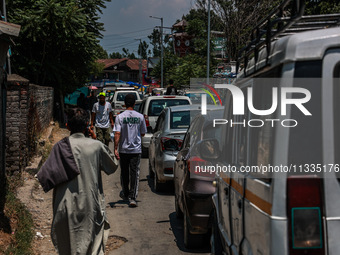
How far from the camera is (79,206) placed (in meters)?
4.86

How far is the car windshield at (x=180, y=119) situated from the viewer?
10.3 metres

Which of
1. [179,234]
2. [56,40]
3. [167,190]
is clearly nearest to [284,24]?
[179,234]

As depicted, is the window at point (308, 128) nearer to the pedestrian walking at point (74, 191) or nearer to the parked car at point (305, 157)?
the parked car at point (305, 157)

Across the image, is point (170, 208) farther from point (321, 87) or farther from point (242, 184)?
point (321, 87)

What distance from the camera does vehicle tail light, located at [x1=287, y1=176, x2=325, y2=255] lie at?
2584 millimetres

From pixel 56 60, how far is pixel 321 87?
22.9m

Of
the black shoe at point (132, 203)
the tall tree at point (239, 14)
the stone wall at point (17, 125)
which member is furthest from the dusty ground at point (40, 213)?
A: the tall tree at point (239, 14)

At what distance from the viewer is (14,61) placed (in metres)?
22.8

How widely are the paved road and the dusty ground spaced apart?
0.30m

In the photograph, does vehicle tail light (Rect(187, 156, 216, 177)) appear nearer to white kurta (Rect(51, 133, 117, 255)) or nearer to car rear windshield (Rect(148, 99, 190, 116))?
white kurta (Rect(51, 133, 117, 255))

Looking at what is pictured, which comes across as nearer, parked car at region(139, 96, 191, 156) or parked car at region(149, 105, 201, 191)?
parked car at region(149, 105, 201, 191)

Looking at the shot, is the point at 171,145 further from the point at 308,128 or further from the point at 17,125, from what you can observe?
the point at 308,128

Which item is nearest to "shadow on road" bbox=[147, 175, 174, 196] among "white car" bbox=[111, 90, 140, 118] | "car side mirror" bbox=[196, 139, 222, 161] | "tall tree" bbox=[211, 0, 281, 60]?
"car side mirror" bbox=[196, 139, 222, 161]

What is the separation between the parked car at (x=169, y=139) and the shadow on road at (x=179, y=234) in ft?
4.81
